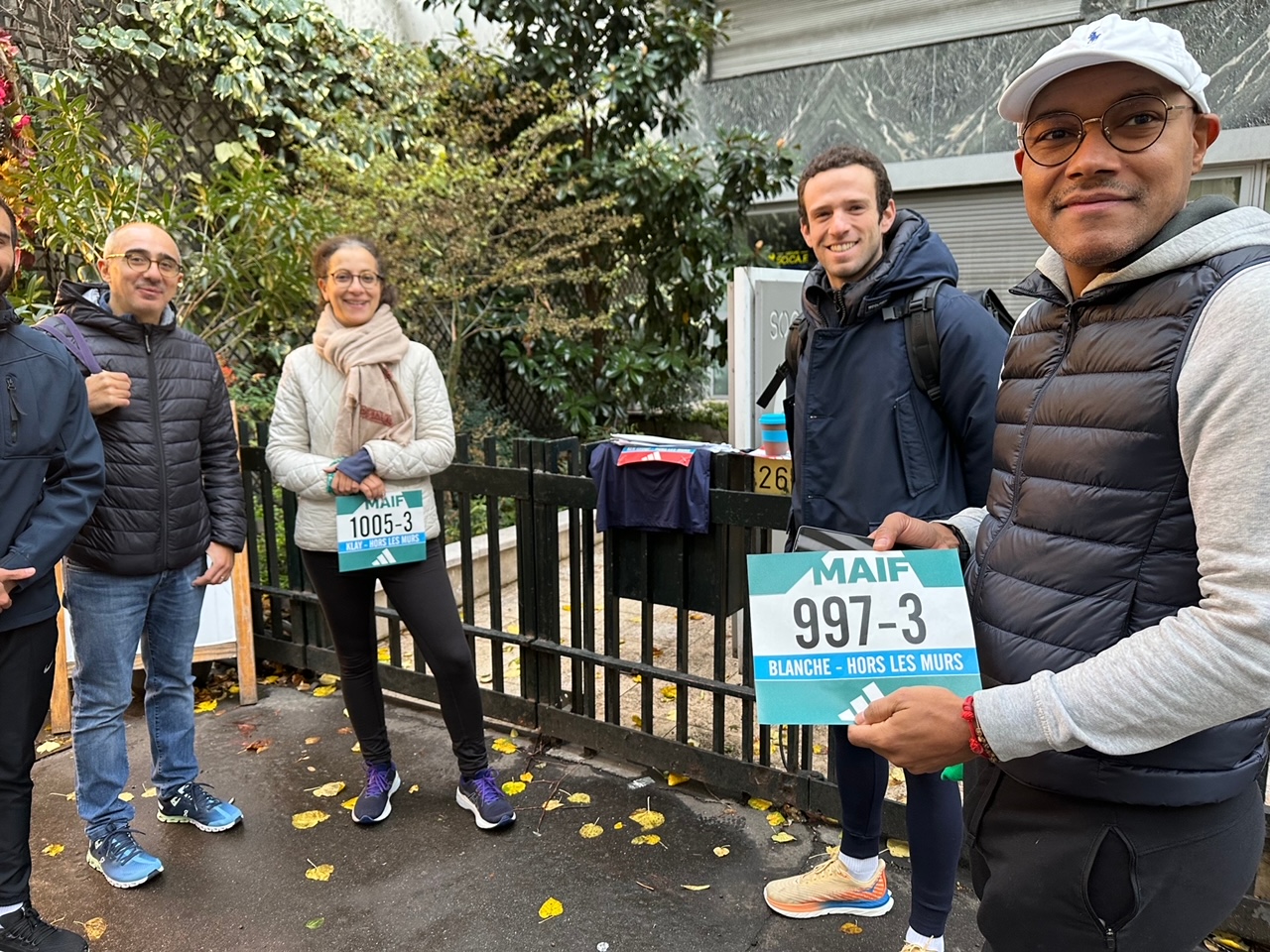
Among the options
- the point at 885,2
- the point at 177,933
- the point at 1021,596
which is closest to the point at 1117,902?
the point at 1021,596

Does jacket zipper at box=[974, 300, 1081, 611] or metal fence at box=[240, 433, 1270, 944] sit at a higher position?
jacket zipper at box=[974, 300, 1081, 611]

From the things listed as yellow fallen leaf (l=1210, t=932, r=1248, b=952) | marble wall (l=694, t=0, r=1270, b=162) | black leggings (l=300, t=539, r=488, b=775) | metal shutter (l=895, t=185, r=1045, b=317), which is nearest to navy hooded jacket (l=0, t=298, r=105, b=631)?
black leggings (l=300, t=539, r=488, b=775)

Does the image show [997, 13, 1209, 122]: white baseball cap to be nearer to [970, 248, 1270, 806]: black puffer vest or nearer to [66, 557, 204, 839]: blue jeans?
[970, 248, 1270, 806]: black puffer vest

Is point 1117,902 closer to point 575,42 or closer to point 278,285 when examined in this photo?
point 278,285

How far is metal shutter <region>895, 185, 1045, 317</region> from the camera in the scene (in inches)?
344

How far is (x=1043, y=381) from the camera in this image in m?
1.41

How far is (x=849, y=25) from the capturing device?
9445 millimetres

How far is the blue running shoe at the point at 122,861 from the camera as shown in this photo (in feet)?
9.64

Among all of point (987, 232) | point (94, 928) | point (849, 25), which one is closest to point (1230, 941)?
point (94, 928)

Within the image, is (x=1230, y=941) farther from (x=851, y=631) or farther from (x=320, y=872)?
(x=320, y=872)

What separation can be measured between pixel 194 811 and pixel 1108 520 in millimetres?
3390

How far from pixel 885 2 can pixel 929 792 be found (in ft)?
30.5

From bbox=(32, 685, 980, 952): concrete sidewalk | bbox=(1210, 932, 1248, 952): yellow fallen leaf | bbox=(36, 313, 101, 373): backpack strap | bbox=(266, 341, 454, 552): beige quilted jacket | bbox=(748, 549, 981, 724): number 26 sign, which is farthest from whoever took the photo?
bbox=(266, 341, 454, 552): beige quilted jacket

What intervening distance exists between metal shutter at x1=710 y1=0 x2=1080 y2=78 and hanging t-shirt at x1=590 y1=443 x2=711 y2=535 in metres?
7.77
